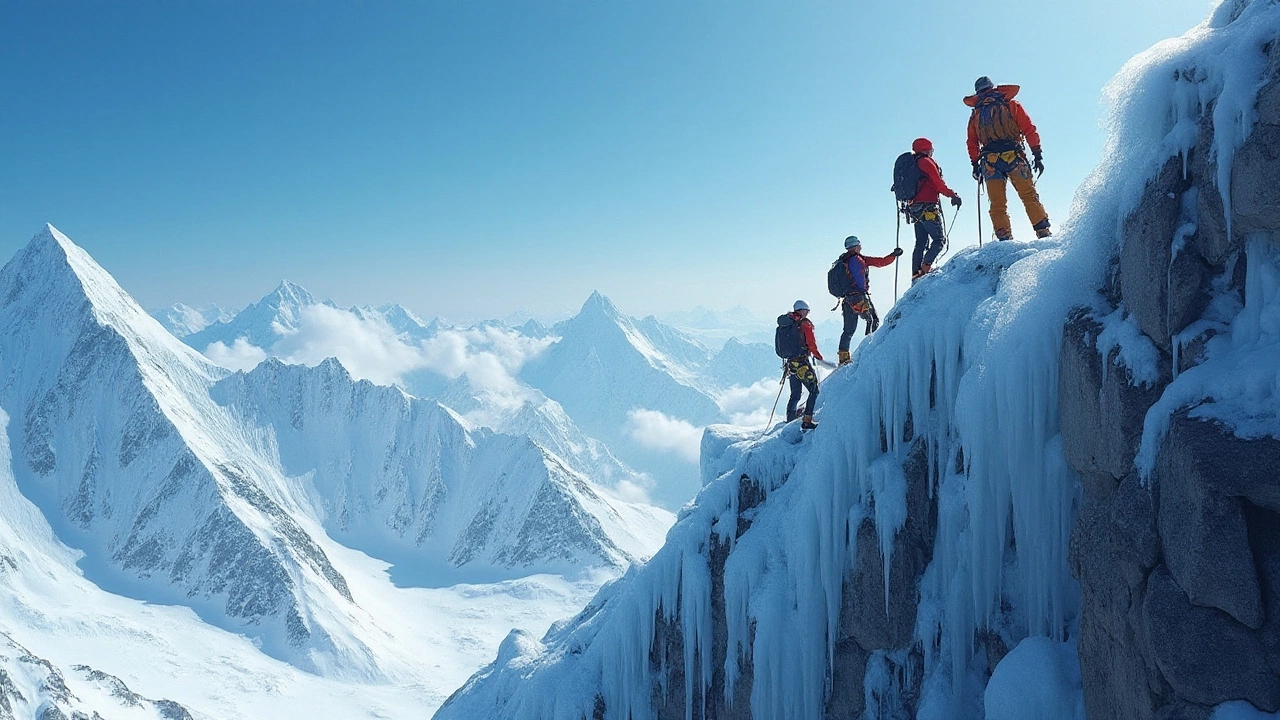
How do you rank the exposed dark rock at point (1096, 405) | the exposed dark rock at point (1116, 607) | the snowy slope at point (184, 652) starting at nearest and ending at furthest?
1. the exposed dark rock at point (1116, 607)
2. the exposed dark rock at point (1096, 405)
3. the snowy slope at point (184, 652)

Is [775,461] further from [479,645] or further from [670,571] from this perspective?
[479,645]

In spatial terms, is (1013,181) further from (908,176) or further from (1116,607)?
(1116,607)

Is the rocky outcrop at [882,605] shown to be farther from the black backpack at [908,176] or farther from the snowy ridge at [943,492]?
the black backpack at [908,176]

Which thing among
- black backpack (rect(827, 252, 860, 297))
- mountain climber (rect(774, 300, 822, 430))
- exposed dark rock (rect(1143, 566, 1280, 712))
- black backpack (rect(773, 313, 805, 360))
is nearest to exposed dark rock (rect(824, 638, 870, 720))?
mountain climber (rect(774, 300, 822, 430))

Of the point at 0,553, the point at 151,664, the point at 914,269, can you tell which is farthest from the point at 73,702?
the point at 914,269

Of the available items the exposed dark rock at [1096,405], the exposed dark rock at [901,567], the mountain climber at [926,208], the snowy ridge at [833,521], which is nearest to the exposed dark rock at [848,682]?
the snowy ridge at [833,521]

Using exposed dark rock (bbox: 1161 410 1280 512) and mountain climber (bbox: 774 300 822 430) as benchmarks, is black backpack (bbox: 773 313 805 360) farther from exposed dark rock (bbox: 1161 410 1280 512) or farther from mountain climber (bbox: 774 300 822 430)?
exposed dark rock (bbox: 1161 410 1280 512)
